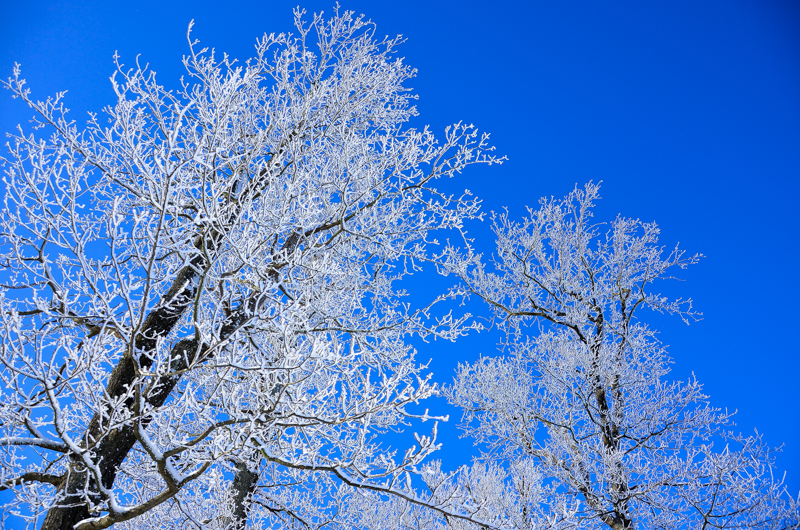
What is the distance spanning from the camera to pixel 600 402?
7.33 m

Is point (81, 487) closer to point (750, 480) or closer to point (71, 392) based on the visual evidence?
point (71, 392)

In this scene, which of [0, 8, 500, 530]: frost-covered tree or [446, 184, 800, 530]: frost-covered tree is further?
[446, 184, 800, 530]: frost-covered tree

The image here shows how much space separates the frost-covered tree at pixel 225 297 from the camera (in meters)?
2.25

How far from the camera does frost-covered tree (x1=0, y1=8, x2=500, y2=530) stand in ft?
7.39

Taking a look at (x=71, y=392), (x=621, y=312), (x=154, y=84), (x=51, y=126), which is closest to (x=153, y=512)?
(x=71, y=392)

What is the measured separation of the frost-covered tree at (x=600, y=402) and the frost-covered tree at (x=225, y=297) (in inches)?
53.8

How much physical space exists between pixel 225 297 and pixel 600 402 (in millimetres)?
6963

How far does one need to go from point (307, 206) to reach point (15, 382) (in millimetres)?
1874

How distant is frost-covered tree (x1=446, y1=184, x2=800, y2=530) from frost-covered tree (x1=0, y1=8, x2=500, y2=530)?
4.48ft

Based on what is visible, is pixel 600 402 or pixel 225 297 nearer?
pixel 225 297

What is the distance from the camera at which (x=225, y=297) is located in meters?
2.23

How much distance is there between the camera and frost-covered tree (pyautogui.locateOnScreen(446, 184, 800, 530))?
561 cm

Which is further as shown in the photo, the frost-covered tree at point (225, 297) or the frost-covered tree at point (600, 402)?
the frost-covered tree at point (600, 402)

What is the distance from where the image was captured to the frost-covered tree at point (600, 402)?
18.4ft
